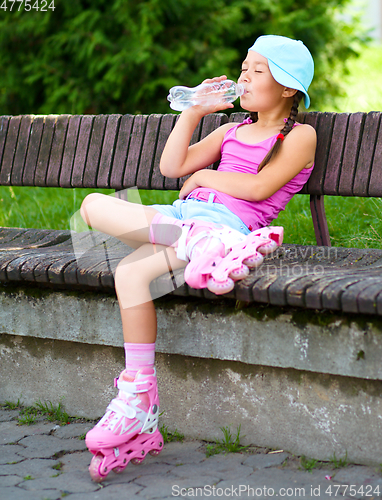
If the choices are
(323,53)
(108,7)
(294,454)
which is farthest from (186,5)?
(294,454)

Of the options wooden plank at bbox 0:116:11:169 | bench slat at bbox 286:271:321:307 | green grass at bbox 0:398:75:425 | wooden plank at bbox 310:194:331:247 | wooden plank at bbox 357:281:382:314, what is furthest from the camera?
wooden plank at bbox 0:116:11:169

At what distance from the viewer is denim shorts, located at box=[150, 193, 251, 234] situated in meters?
2.12

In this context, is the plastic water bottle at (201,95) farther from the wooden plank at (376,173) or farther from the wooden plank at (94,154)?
the wooden plank at (94,154)

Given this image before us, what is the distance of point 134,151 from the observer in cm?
287

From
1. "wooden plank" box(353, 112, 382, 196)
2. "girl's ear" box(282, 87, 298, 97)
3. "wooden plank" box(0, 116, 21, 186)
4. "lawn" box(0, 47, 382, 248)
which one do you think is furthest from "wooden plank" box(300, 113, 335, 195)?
"wooden plank" box(0, 116, 21, 186)

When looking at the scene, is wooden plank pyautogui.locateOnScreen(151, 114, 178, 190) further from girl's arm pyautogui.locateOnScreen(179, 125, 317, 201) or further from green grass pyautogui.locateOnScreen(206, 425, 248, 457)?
green grass pyautogui.locateOnScreen(206, 425, 248, 457)

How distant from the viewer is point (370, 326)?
5.61ft

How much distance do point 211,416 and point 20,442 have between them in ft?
2.29

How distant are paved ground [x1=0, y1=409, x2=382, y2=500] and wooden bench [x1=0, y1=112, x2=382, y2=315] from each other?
1.76 feet

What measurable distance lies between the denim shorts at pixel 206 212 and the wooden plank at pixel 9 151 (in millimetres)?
1388

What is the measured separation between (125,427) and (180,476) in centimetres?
24

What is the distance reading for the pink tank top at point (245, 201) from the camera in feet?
7.25

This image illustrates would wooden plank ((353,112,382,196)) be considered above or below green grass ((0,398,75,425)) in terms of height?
above

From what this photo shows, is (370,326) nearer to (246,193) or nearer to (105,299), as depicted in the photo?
(246,193)
